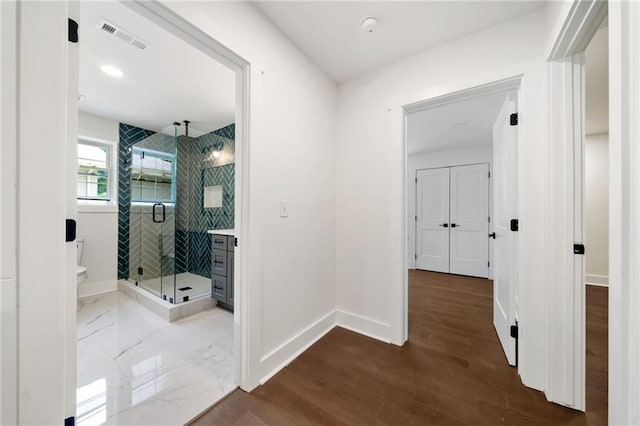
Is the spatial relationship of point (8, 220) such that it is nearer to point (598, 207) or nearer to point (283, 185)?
point (283, 185)

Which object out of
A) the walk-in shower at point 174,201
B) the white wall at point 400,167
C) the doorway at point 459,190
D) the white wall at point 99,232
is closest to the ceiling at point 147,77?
the white wall at point 99,232

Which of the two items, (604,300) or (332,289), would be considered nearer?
(332,289)

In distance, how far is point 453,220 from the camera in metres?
4.61

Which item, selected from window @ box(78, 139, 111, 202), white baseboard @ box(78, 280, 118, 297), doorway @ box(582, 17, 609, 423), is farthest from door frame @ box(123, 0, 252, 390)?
window @ box(78, 139, 111, 202)

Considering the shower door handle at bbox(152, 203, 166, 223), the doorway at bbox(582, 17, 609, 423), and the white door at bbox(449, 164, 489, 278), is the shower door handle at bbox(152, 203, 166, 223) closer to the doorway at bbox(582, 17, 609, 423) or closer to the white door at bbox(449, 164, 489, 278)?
the doorway at bbox(582, 17, 609, 423)

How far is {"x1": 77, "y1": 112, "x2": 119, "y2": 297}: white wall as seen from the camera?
3.12 metres

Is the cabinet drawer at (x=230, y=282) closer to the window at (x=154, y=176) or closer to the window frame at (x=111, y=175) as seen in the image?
A: the window at (x=154, y=176)

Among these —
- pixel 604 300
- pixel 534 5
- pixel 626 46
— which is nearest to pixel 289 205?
pixel 626 46

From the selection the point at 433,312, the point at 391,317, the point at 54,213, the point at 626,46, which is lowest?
the point at 433,312

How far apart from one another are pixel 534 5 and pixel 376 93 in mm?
1093

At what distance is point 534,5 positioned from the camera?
1.50 metres

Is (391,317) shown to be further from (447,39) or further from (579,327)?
(447,39)

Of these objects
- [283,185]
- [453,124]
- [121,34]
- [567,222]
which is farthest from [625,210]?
[453,124]

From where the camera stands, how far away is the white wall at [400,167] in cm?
150
